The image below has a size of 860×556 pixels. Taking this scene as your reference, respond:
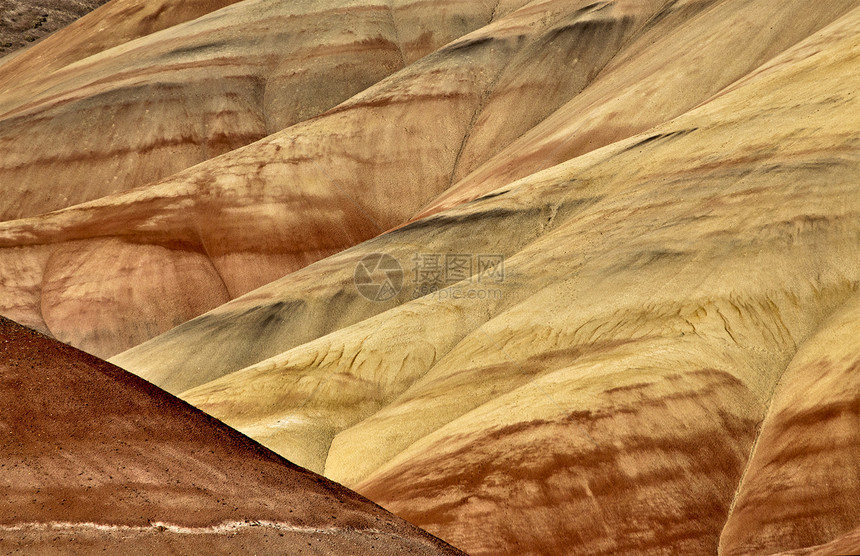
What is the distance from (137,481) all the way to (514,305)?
44.8 feet

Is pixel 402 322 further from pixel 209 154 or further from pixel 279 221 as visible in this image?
pixel 209 154

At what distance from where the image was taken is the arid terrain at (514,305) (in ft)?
47.7

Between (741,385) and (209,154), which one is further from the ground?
(209,154)

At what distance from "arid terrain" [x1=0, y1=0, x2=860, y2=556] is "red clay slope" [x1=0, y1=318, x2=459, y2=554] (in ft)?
0.16

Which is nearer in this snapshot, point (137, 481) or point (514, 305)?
point (137, 481)

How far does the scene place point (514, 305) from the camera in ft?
72.7

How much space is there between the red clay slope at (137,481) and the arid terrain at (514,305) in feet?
0.16

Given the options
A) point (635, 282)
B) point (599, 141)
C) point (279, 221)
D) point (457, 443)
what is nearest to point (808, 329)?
point (635, 282)

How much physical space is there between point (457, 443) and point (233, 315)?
1529 centimetres

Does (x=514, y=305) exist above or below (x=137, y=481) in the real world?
above

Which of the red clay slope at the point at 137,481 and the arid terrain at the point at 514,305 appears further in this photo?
the arid terrain at the point at 514,305

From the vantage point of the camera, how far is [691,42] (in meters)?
35.9

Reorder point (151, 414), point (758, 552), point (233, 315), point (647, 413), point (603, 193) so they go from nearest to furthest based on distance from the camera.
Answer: point (151, 414), point (758, 552), point (647, 413), point (603, 193), point (233, 315)

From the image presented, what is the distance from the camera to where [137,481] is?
9555mm
